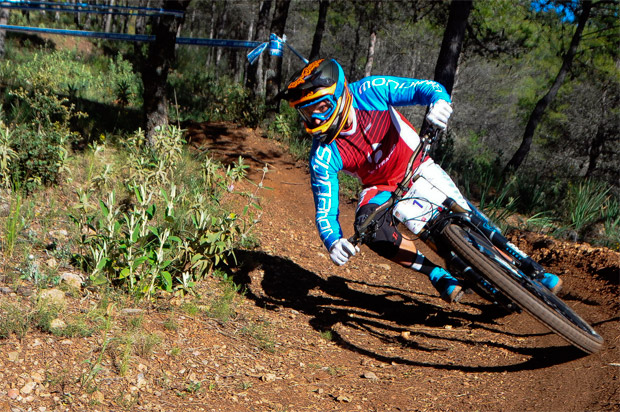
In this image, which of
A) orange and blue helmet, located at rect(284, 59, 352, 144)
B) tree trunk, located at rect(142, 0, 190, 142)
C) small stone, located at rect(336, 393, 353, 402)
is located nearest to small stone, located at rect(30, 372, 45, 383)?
small stone, located at rect(336, 393, 353, 402)

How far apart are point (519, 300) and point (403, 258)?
117 centimetres

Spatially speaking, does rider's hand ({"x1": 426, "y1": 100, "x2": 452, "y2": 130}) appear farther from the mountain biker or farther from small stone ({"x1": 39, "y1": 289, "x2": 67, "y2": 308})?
small stone ({"x1": 39, "y1": 289, "x2": 67, "y2": 308})

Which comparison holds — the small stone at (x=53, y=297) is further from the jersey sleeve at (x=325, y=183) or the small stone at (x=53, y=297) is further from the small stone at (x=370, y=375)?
the small stone at (x=370, y=375)

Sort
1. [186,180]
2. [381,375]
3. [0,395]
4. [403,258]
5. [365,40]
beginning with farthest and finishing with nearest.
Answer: [365,40] → [186,180] → [403,258] → [381,375] → [0,395]

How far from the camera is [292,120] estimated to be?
1071 centimetres

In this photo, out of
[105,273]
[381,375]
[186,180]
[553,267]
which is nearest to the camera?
[381,375]

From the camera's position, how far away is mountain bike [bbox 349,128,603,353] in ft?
10.5

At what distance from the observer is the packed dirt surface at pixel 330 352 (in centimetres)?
293

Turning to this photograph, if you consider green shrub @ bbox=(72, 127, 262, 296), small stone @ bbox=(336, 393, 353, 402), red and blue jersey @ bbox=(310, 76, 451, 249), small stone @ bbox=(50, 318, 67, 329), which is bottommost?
small stone @ bbox=(336, 393, 353, 402)

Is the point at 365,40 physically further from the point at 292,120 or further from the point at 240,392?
the point at 240,392

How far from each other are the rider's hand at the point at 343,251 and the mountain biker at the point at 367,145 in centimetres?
13

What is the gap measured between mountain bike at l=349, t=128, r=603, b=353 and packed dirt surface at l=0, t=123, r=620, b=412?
0.46m

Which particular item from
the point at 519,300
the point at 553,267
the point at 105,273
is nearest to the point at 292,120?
the point at 553,267

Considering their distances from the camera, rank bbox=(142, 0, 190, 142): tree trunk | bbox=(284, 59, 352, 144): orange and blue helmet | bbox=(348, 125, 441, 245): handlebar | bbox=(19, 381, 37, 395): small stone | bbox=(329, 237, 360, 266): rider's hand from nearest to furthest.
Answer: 1. bbox=(19, 381, 37, 395): small stone
2. bbox=(348, 125, 441, 245): handlebar
3. bbox=(329, 237, 360, 266): rider's hand
4. bbox=(284, 59, 352, 144): orange and blue helmet
5. bbox=(142, 0, 190, 142): tree trunk
